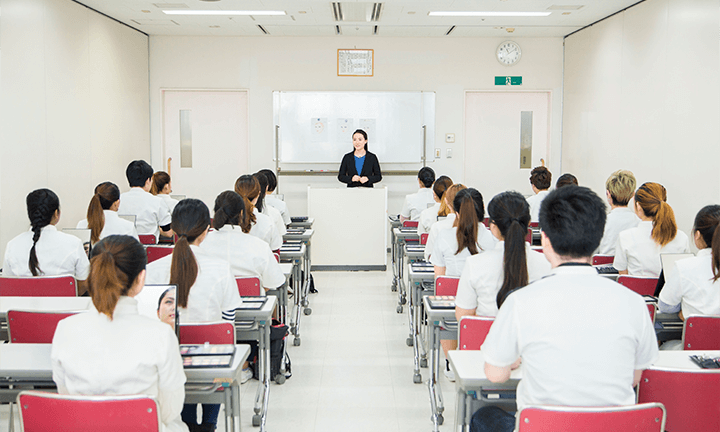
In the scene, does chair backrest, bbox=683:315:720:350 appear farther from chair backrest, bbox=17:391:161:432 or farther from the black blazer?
the black blazer

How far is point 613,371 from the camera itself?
5.36 ft

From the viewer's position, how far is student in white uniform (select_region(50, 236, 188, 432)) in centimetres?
181

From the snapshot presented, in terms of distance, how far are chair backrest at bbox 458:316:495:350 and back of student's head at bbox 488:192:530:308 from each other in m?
0.20

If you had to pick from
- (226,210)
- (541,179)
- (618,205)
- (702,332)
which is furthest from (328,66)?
(702,332)

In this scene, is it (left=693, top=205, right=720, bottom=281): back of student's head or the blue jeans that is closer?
the blue jeans

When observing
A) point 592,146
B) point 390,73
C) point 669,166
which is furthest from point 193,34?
point 669,166

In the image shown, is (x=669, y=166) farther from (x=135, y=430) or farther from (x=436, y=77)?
(x=135, y=430)

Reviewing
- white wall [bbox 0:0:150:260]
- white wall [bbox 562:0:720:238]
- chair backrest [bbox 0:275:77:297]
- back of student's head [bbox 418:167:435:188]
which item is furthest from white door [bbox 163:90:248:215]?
chair backrest [bbox 0:275:77:297]

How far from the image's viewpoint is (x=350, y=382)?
3.90 metres

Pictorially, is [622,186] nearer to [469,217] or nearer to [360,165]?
[469,217]

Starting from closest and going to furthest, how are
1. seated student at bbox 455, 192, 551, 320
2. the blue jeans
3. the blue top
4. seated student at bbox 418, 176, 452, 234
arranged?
1. the blue jeans
2. seated student at bbox 455, 192, 551, 320
3. seated student at bbox 418, 176, 452, 234
4. the blue top

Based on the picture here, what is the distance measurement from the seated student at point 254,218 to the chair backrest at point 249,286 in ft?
3.49

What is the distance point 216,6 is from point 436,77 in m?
3.47

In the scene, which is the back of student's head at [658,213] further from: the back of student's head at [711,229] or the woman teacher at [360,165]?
the woman teacher at [360,165]
